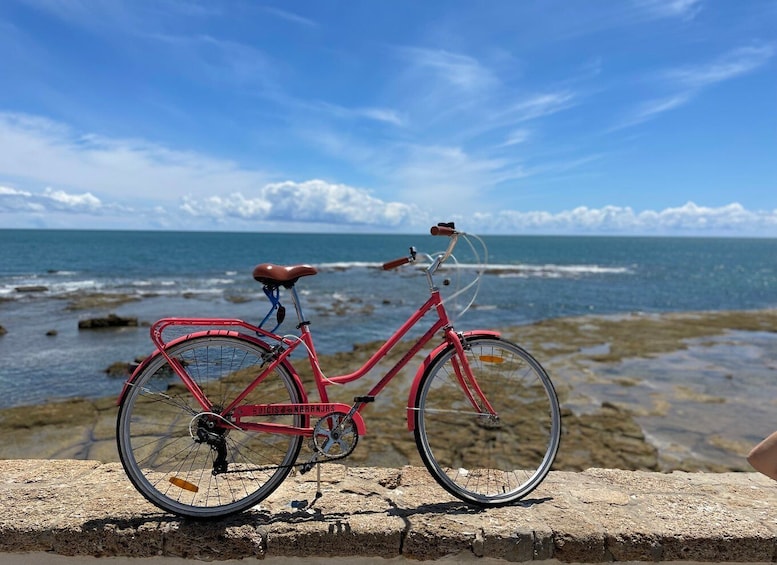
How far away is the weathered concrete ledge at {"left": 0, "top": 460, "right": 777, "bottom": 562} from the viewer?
7.86 feet

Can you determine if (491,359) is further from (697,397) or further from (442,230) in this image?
(697,397)

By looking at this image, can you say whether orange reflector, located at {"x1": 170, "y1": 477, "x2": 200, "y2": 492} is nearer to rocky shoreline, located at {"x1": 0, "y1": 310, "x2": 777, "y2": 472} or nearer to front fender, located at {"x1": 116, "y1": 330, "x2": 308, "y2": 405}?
front fender, located at {"x1": 116, "y1": 330, "x2": 308, "y2": 405}

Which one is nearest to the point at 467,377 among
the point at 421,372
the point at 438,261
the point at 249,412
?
the point at 421,372

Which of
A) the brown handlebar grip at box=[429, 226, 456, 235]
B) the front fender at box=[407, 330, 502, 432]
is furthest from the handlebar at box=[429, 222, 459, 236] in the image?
the front fender at box=[407, 330, 502, 432]

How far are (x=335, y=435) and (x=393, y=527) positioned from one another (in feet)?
1.83

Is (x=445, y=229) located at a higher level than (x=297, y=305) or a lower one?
higher

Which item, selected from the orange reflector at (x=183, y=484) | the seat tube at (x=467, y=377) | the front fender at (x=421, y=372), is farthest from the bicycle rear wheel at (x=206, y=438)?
the seat tube at (x=467, y=377)

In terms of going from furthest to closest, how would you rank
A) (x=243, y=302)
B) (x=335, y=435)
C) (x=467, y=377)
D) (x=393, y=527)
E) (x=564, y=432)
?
(x=243, y=302) < (x=564, y=432) < (x=467, y=377) < (x=335, y=435) < (x=393, y=527)

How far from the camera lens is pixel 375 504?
270cm

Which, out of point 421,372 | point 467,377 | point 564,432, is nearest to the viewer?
point 421,372

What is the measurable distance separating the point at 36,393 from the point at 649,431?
37.7 feet

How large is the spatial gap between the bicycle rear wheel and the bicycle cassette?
120 mm

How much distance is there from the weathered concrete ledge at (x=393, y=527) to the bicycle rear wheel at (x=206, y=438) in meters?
0.13

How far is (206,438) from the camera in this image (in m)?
2.65
